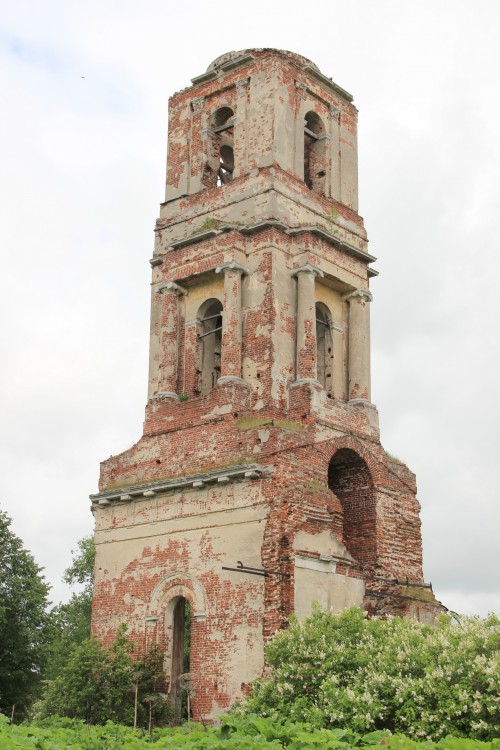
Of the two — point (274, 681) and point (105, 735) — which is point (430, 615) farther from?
point (105, 735)

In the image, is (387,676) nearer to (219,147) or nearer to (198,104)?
(219,147)

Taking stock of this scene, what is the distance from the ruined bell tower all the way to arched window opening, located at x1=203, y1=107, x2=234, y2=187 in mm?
43

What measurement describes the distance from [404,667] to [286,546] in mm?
4539

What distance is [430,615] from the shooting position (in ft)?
67.2

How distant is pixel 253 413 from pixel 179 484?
210 centimetres

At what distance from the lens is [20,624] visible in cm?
2741

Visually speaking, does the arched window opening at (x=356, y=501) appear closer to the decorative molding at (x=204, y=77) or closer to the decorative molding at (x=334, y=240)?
the decorative molding at (x=334, y=240)

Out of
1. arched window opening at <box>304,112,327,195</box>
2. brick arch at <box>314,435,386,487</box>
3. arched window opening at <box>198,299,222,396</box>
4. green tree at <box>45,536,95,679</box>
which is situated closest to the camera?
brick arch at <box>314,435,386,487</box>

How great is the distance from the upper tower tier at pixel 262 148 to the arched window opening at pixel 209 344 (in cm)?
201

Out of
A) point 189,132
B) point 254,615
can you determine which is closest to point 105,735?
point 254,615

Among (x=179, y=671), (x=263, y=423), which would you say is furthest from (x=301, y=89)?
(x=179, y=671)

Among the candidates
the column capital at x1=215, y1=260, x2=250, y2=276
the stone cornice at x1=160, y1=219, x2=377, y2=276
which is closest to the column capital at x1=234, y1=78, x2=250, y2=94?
the stone cornice at x1=160, y1=219, x2=377, y2=276

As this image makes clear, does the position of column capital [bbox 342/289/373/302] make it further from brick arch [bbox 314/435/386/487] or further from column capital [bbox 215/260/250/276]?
brick arch [bbox 314/435/386/487]

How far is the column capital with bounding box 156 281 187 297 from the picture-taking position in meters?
22.9
